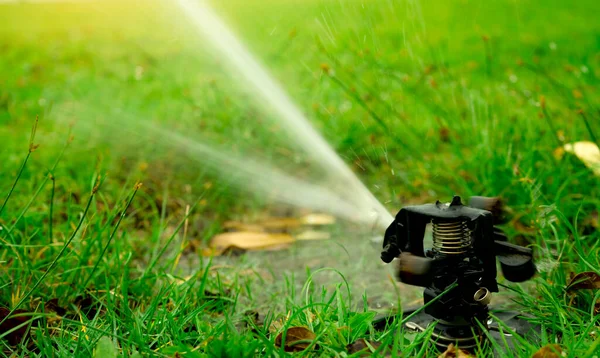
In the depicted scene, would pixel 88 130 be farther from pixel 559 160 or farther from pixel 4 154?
pixel 559 160

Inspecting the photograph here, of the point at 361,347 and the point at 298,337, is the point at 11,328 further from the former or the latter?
the point at 361,347

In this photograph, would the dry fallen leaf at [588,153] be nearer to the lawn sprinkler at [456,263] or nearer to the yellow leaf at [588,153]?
the yellow leaf at [588,153]

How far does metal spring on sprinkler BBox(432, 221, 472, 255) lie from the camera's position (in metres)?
1.65

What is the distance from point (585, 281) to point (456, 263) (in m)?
0.44

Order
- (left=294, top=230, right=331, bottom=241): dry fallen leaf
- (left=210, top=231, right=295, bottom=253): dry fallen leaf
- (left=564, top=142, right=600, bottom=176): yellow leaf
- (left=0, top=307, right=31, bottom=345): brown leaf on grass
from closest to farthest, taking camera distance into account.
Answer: (left=0, top=307, right=31, bottom=345): brown leaf on grass, (left=564, top=142, right=600, bottom=176): yellow leaf, (left=210, top=231, right=295, bottom=253): dry fallen leaf, (left=294, top=230, right=331, bottom=241): dry fallen leaf

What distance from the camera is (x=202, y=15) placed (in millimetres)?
3680

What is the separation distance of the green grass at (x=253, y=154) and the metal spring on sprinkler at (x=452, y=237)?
0.26 meters

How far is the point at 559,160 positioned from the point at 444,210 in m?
1.27

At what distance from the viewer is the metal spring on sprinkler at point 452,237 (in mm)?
1649

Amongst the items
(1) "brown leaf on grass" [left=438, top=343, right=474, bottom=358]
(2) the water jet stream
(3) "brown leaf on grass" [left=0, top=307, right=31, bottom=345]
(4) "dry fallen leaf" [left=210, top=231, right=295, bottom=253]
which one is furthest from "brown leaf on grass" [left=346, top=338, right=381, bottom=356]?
(4) "dry fallen leaf" [left=210, top=231, right=295, bottom=253]

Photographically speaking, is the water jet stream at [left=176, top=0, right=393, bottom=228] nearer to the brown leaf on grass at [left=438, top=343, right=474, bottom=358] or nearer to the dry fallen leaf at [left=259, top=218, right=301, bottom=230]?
the dry fallen leaf at [left=259, top=218, right=301, bottom=230]

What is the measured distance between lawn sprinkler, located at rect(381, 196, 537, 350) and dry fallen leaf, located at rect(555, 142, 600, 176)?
0.98 metres

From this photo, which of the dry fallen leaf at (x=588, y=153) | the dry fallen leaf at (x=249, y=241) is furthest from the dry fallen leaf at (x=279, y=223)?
the dry fallen leaf at (x=588, y=153)

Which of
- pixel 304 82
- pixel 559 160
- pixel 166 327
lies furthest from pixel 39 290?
pixel 304 82
